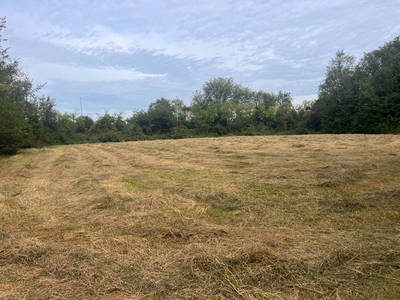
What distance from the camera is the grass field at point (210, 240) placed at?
1910mm

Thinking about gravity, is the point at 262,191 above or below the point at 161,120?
below

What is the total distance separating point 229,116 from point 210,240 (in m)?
33.9

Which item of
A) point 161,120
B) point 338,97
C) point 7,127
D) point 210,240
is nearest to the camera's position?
point 210,240

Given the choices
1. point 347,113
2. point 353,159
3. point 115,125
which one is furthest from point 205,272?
point 115,125

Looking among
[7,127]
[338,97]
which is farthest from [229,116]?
[7,127]

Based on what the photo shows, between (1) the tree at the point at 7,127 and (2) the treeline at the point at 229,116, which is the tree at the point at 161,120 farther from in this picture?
(1) the tree at the point at 7,127

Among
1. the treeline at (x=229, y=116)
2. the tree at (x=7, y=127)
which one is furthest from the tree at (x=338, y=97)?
the tree at (x=7, y=127)

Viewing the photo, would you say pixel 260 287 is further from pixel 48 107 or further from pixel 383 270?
pixel 48 107

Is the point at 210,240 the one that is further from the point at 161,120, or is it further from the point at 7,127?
the point at 161,120

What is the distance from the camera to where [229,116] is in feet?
118

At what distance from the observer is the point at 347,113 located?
2512 centimetres

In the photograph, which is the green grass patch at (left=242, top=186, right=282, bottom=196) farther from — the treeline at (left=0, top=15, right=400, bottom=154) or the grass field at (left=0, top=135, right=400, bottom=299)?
the treeline at (left=0, top=15, right=400, bottom=154)

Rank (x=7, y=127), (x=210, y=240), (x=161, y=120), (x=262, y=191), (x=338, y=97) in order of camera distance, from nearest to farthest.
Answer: (x=210, y=240), (x=262, y=191), (x=7, y=127), (x=338, y=97), (x=161, y=120)

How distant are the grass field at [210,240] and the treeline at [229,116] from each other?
11.9 m
